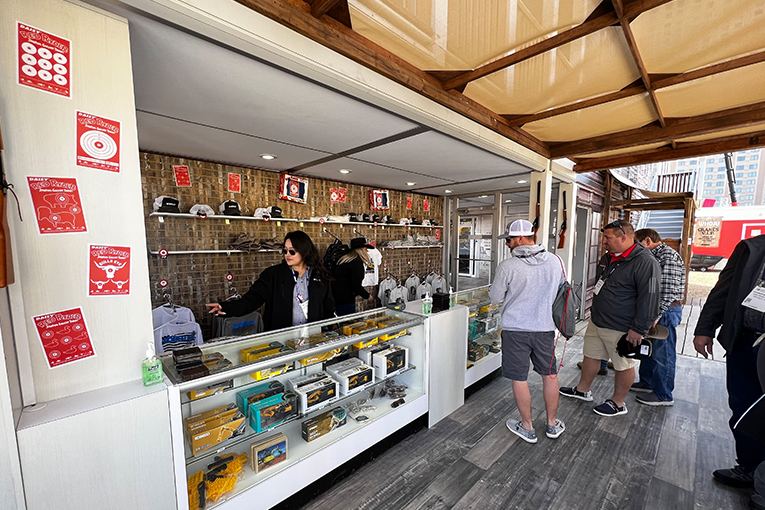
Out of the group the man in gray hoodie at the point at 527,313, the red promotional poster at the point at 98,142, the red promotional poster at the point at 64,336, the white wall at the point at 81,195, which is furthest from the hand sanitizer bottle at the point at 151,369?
the man in gray hoodie at the point at 527,313

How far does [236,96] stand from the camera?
5.82 feet

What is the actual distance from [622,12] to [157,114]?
276 cm

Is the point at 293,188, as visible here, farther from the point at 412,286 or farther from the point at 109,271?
the point at 109,271

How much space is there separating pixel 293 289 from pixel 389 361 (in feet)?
3.03

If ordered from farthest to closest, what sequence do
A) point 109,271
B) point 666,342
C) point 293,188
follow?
1. point 293,188
2. point 666,342
3. point 109,271

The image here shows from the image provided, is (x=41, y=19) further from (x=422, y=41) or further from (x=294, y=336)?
(x=294, y=336)

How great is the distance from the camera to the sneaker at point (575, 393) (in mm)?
2941

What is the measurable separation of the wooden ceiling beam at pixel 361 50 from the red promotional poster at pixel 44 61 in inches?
25.4

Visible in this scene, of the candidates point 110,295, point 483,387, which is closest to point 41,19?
point 110,295

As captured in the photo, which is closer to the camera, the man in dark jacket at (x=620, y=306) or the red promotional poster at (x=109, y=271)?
the red promotional poster at (x=109, y=271)

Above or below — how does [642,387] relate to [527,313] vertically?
below

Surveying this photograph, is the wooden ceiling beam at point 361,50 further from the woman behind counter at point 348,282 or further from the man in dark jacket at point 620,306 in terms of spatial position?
the woman behind counter at point 348,282

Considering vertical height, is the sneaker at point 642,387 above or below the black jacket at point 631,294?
below

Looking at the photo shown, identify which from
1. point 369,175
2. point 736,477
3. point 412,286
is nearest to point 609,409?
point 736,477
